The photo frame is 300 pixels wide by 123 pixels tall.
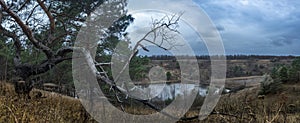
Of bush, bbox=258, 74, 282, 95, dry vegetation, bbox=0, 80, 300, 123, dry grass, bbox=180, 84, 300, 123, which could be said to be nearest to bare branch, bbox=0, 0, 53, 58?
dry vegetation, bbox=0, 80, 300, 123


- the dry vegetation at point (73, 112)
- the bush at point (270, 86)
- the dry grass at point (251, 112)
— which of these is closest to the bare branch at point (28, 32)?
the dry vegetation at point (73, 112)

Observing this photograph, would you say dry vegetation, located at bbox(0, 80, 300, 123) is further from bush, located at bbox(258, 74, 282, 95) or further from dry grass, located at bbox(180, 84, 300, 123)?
bush, located at bbox(258, 74, 282, 95)

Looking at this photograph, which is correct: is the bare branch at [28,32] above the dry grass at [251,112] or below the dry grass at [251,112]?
above

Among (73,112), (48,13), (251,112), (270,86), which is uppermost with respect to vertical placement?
(48,13)

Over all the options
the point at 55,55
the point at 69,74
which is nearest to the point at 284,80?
the point at 69,74

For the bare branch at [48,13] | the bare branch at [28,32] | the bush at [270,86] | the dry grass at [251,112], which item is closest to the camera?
the dry grass at [251,112]

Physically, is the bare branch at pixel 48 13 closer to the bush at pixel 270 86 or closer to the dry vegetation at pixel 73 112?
the dry vegetation at pixel 73 112

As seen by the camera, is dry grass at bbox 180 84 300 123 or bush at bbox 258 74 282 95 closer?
dry grass at bbox 180 84 300 123

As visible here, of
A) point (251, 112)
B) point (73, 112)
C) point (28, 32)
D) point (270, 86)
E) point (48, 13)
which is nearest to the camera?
point (251, 112)

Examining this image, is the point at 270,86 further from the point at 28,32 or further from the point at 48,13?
the point at 28,32

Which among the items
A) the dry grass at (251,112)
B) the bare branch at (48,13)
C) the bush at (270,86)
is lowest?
the bush at (270,86)

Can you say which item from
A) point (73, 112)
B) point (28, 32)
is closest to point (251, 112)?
point (73, 112)

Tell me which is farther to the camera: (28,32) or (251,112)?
(28,32)
